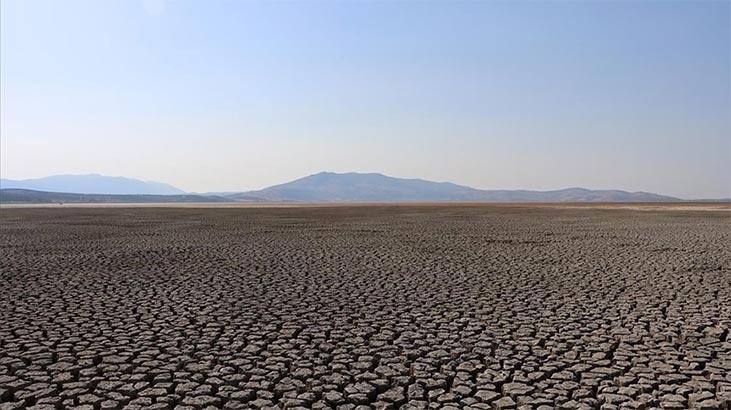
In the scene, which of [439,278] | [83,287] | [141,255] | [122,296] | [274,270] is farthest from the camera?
[141,255]

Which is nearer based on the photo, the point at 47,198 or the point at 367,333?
the point at 367,333

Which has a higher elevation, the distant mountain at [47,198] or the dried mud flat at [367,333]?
the distant mountain at [47,198]

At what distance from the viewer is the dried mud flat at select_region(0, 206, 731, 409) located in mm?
4453

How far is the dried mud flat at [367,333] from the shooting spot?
4.45 m

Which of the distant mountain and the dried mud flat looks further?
the distant mountain

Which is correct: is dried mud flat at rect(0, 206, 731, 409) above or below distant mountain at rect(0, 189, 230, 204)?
below

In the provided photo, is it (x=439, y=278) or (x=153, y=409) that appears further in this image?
(x=439, y=278)

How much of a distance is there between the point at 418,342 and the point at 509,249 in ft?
33.2

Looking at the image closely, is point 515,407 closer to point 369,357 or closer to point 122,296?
point 369,357

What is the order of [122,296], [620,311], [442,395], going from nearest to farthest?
[442,395] → [620,311] → [122,296]

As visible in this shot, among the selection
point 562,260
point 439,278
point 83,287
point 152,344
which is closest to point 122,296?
point 83,287

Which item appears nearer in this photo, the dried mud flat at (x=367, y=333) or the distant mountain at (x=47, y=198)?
the dried mud flat at (x=367, y=333)

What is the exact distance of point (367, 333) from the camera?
20.7 feet

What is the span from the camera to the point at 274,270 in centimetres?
1135
